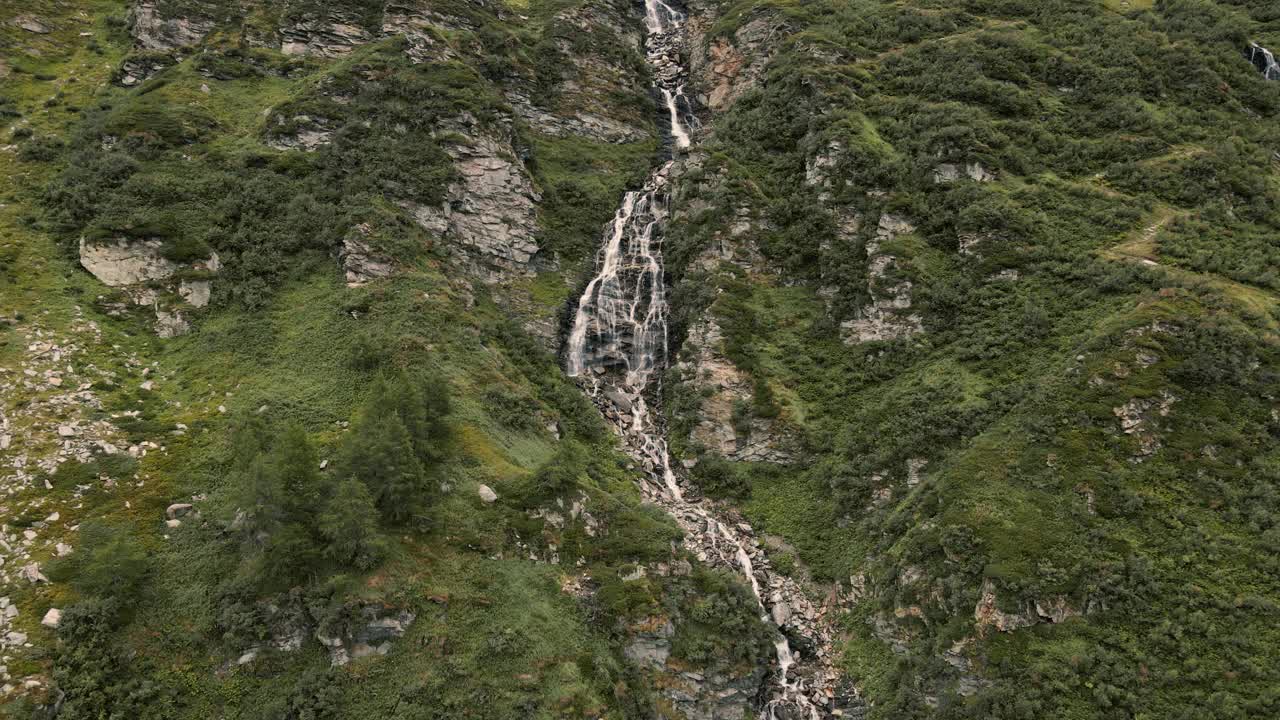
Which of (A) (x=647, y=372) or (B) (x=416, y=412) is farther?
(A) (x=647, y=372)

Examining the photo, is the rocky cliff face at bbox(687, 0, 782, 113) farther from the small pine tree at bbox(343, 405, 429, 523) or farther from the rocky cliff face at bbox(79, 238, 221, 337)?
the small pine tree at bbox(343, 405, 429, 523)

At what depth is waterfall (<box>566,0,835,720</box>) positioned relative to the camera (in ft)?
112

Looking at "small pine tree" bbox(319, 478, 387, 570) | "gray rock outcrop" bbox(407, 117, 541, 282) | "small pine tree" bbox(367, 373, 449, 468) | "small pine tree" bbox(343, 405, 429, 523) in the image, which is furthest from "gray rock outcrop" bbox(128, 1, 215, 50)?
"small pine tree" bbox(319, 478, 387, 570)

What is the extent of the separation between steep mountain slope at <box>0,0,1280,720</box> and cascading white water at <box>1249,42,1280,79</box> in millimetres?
3062

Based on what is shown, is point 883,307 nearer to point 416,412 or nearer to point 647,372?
point 647,372

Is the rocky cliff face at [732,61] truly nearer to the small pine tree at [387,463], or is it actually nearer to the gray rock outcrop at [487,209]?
the gray rock outcrop at [487,209]

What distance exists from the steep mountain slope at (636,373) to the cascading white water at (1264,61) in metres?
3.06

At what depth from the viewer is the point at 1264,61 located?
205ft

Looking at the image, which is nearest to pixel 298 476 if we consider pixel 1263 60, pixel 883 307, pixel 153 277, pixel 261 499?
pixel 261 499

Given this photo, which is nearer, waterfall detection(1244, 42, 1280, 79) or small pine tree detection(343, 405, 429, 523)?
small pine tree detection(343, 405, 429, 523)

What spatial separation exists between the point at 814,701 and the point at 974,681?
7.96 meters

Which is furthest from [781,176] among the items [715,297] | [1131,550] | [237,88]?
[237,88]

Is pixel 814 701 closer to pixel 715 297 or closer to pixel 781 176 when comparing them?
pixel 715 297

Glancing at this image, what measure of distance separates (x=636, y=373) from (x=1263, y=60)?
69855 mm
